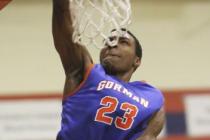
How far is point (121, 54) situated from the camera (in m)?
2.64

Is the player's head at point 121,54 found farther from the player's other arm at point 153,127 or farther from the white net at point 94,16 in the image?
the player's other arm at point 153,127

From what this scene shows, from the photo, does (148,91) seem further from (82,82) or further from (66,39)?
(66,39)

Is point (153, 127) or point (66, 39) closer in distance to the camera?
point (66, 39)

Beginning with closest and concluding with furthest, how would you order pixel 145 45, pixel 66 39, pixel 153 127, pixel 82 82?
pixel 66 39 → pixel 82 82 → pixel 153 127 → pixel 145 45

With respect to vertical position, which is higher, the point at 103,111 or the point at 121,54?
the point at 121,54

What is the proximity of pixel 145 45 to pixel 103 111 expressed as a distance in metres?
2.62

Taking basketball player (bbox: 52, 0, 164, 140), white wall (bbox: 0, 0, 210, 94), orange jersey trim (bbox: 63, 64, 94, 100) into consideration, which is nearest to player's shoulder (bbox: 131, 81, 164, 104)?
basketball player (bbox: 52, 0, 164, 140)

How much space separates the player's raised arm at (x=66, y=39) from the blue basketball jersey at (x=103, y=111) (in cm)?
10

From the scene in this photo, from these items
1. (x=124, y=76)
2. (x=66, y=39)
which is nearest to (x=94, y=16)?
(x=66, y=39)

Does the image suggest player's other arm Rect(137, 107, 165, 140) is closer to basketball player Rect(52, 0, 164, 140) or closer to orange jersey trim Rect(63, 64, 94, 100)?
basketball player Rect(52, 0, 164, 140)

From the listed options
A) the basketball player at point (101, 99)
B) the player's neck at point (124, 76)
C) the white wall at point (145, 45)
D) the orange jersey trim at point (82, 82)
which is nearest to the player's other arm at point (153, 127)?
the basketball player at point (101, 99)

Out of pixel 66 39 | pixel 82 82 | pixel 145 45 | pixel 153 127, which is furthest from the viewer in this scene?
→ pixel 145 45

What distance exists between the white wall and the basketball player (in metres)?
2.18

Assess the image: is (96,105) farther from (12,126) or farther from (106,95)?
(12,126)
